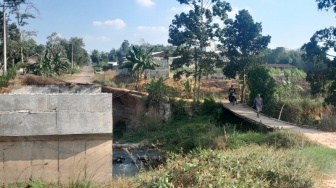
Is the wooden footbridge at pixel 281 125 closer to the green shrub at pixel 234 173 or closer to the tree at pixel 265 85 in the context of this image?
the tree at pixel 265 85

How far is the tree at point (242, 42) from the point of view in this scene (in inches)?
1116

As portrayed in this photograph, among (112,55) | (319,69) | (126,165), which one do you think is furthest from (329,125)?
(112,55)

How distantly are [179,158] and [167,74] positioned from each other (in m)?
32.9

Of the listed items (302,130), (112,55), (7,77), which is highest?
(112,55)

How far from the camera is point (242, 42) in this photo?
28.5 meters

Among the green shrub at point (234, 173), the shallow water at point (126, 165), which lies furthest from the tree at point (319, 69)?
the green shrub at point (234, 173)

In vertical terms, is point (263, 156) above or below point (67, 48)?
below

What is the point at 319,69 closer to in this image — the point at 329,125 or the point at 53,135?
the point at 329,125

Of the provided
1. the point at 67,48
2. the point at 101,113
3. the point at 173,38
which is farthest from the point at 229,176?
the point at 67,48

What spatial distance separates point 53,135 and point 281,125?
12242 millimetres

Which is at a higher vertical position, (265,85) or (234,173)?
(265,85)

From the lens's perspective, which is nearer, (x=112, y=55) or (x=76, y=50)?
(x=76, y=50)

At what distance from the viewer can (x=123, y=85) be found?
3528 cm

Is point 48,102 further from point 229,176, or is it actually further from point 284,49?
point 284,49
